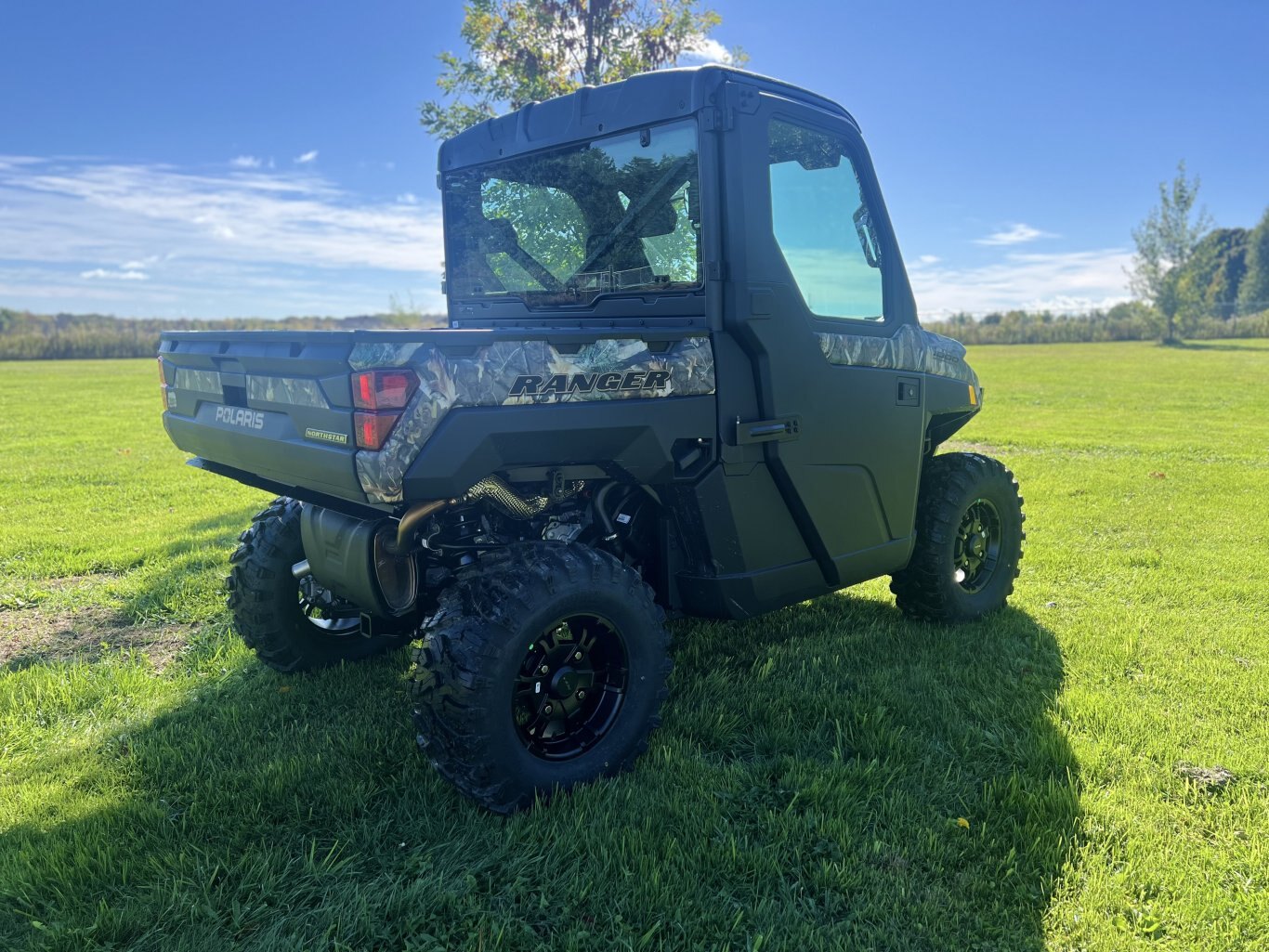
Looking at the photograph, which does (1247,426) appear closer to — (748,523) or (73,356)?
(748,523)

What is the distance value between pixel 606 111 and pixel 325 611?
94.7 inches

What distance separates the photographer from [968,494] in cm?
450

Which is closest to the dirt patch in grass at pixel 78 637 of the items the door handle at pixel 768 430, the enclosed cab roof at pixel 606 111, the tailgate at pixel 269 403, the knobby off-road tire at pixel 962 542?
the tailgate at pixel 269 403

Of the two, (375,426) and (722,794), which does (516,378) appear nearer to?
(375,426)

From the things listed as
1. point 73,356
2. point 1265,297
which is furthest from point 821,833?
point 1265,297

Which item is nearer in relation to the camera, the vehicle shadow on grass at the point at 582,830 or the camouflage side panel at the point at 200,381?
the vehicle shadow on grass at the point at 582,830

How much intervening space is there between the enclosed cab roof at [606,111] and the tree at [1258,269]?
A: 93560 millimetres

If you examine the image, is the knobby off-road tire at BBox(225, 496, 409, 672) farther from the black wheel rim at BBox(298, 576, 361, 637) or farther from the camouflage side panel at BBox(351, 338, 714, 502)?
the camouflage side panel at BBox(351, 338, 714, 502)

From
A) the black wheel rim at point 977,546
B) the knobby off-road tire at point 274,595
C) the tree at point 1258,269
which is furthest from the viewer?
the tree at point 1258,269

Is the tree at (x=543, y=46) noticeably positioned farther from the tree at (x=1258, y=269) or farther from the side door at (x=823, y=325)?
the tree at (x=1258, y=269)

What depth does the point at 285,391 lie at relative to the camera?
2.92 m

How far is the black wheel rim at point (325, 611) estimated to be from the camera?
368cm

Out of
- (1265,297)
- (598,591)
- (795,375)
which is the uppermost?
(1265,297)

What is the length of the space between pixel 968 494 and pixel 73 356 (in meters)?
44.7
